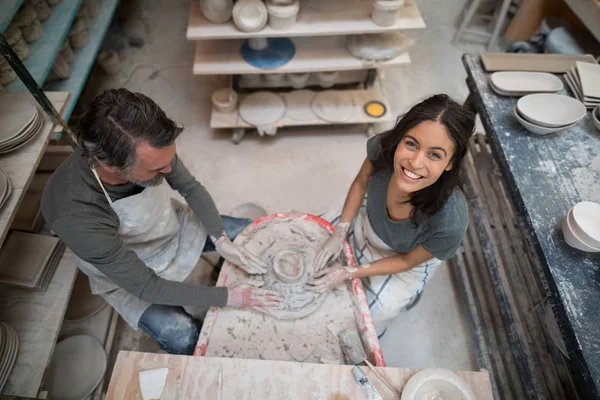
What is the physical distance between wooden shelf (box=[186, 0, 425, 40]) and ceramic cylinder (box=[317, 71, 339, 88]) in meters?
0.56

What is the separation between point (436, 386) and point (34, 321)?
187cm

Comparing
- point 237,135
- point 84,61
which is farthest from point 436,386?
point 84,61

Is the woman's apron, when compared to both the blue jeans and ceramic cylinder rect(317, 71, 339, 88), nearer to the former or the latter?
the blue jeans

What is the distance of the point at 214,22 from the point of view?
100 inches

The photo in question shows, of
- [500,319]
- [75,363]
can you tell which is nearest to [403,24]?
[500,319]

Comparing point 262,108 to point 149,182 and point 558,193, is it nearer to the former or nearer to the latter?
point 149,182

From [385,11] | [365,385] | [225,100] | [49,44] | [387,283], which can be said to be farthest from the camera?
[225,100]

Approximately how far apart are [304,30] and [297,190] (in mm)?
1174

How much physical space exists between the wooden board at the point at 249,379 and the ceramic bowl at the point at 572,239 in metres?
0.71

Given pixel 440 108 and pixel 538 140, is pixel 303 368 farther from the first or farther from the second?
pixel 538 140

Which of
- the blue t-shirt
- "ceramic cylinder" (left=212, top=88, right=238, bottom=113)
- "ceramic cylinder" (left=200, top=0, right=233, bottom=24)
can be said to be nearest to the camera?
the blue t-shirt

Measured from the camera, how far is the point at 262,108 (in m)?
3.07

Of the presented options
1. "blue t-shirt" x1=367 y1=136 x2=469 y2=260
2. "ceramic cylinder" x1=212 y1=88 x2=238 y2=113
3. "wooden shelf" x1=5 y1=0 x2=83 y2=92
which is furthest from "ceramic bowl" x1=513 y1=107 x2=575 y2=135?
"wooden shelf" x1=5 y1=0 x2=83 y2=92

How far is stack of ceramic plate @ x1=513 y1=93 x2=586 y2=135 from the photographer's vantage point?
6.11 ft
